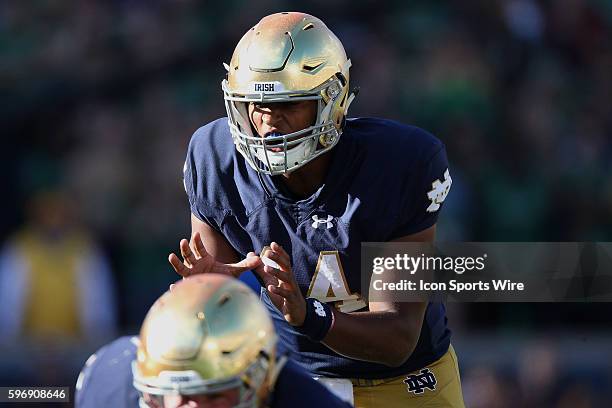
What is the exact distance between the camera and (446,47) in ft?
31.1

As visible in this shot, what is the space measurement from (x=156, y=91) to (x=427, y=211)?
5296mm

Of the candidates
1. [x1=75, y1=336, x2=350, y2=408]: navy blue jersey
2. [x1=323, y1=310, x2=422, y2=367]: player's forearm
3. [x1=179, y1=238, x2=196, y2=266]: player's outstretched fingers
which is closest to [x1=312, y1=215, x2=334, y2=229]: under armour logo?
[x1=323, y1=310, x2=422, y2=367]: player's forearm

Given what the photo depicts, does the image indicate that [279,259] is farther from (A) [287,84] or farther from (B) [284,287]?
(A) [287,84]

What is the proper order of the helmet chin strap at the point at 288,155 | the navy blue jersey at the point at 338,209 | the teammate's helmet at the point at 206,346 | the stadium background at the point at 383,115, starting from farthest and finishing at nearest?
the stadium background at the point at 383,115 → the navy blue jersey at the point at 338,209 → the helmet chin strap at the point at 288,155 → the teammate's helmet at the point at 206,346

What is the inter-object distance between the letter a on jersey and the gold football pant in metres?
0.31

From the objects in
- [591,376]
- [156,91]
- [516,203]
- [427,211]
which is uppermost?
[427,211]

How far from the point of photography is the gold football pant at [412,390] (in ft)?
14.2

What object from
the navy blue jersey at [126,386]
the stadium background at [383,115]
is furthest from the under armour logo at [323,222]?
the stadium background at [383,115]

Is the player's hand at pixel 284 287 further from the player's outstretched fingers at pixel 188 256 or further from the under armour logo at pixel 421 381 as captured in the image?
the under armour logo at pixel 421 381

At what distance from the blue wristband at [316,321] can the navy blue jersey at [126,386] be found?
Result: 0.44 metres

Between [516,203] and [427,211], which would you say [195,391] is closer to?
[427,211]

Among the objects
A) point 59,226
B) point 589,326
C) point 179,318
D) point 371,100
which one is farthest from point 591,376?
point 179,318

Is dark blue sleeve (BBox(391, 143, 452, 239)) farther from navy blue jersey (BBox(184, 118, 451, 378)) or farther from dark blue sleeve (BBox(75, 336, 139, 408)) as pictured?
dark blue sleeve (BBox(75, 336, 139, 408))

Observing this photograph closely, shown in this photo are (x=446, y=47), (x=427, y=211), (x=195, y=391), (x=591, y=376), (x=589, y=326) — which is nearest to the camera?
(x=195, y=391)
